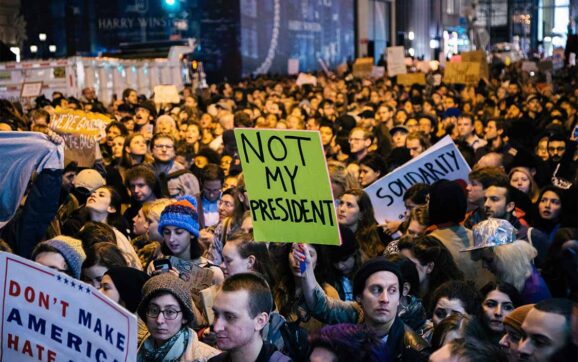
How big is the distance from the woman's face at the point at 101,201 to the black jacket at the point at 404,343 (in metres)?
3.41

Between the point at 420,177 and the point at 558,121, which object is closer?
the point at 420,177

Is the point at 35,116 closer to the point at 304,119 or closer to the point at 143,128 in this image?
the point at 143,128

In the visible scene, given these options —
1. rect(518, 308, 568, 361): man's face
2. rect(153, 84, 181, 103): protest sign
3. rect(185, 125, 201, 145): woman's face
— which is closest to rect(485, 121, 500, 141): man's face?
rect(185, 125, 201, 145): woman's face

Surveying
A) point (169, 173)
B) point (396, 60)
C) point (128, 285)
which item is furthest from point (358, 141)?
point (396, 60)

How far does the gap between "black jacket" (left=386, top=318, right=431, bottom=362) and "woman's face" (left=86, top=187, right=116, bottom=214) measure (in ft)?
11.2

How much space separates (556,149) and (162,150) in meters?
3.74

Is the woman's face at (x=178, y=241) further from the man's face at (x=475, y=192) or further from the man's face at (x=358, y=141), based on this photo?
the man's face at (x=358, y=141)

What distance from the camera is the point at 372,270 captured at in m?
5.33

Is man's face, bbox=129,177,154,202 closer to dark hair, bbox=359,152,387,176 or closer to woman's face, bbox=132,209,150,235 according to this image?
woman's face, bbox=132,209,150,235

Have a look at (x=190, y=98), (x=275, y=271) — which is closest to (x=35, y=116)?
(x=190, y=98)

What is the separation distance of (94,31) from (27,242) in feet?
108

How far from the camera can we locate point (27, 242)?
731 cm

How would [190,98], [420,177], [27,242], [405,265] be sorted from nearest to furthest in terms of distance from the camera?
[405,265] < [27,242] < [420,177] < [190,98]

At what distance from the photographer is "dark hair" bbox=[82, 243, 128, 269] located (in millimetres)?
6176
